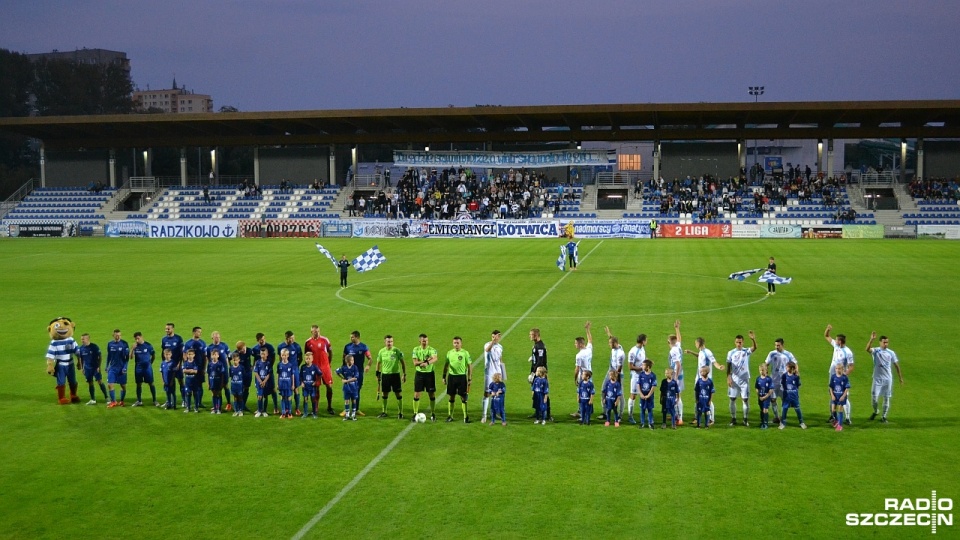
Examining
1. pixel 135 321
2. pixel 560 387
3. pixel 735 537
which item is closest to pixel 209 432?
pixel 560 387

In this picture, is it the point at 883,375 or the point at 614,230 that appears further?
the point at 614,230

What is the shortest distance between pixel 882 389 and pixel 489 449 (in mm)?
7353

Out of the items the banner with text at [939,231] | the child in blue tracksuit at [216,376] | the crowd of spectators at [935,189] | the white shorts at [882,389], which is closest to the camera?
the white shorts at [882,389]

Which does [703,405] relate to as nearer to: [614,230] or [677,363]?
[677,363]

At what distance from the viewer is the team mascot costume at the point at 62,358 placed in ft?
59.6

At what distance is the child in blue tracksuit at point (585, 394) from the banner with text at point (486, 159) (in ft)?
196

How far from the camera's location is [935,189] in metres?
70.8

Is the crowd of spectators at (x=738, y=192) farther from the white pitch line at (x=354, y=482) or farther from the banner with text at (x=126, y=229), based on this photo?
the white pitch line at (x=354, y=482)

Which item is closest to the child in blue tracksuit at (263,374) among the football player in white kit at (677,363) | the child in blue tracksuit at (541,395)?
the child in blue tracksuit at (541,395)

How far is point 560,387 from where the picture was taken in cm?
1911

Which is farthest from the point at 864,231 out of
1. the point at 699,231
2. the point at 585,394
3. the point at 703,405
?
the point at 585,394

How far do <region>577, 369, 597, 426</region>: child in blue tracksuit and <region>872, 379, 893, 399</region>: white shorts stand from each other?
17.0 ft

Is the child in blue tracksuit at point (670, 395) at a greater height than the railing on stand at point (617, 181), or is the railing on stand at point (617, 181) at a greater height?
the railing on stand at point (617, 181)

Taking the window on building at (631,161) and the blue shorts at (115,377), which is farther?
the window on building at (631,161)
